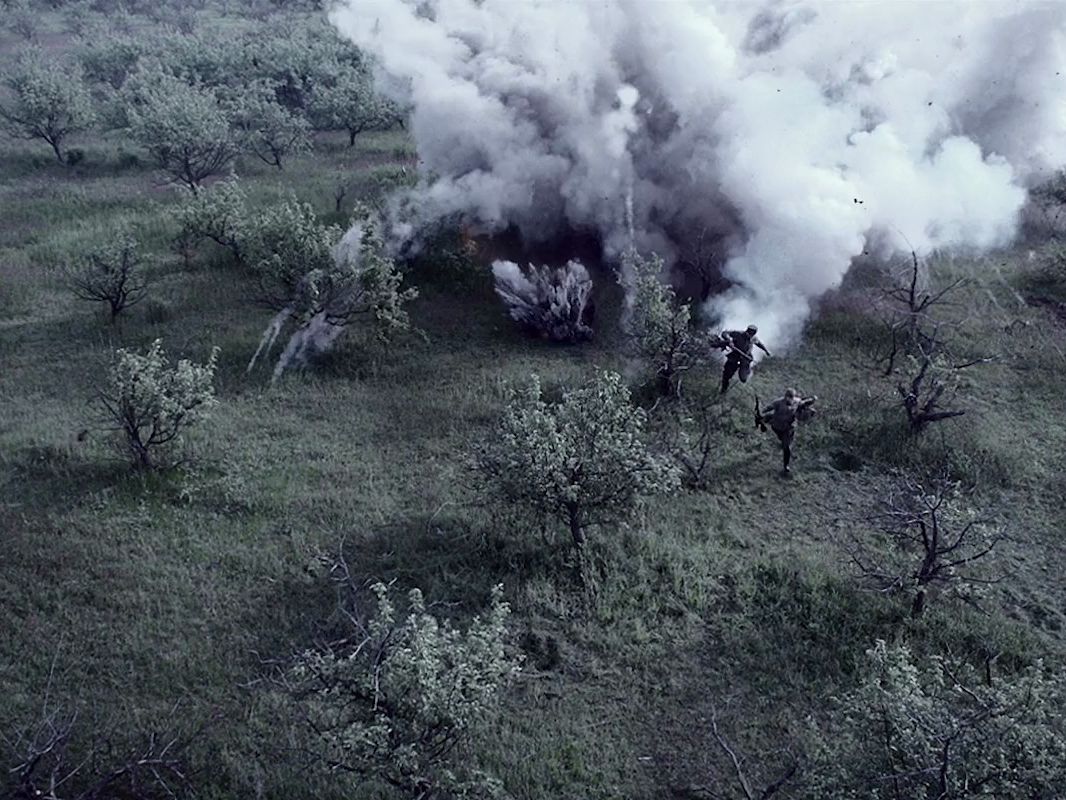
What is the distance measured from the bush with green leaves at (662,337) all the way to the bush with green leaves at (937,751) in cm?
968

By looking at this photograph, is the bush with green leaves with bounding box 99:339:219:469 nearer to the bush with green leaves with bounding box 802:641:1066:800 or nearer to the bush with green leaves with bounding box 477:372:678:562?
the bush with green leaves with bounding box 477:372:678:562

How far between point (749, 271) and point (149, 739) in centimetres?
1659

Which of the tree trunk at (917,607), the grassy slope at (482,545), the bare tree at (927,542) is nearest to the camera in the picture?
the grassy slope at (482,545)

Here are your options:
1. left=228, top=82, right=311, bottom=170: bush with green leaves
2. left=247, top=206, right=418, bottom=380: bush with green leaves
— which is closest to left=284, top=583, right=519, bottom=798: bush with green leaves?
left=247, top=206, right=418, bottom=380: bush with green leaves

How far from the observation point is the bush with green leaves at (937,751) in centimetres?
877

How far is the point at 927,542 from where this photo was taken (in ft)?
44.2

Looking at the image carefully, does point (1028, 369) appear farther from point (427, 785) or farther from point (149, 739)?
point (149, 739)

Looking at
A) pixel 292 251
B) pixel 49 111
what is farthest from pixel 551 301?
pixel 49 111

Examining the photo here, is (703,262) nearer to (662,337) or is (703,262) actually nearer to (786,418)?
(662,337)

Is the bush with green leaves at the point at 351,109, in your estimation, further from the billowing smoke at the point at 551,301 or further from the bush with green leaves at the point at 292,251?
the billowing smoke at the point at 551,301

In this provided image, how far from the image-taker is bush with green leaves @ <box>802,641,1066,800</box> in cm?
877

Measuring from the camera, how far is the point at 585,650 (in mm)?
12805

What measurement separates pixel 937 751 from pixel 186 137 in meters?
29.9

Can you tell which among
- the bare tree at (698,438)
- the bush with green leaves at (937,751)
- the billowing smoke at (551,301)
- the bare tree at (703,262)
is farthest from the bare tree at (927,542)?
the billowing smoke at (551,301)
